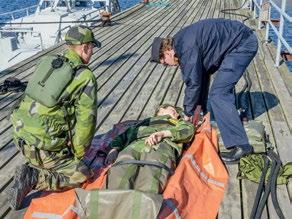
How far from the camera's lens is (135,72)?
26.4 ft

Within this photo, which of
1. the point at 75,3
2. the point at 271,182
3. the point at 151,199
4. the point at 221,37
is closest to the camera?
the point at 151,199

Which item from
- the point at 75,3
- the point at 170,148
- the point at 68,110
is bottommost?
the point at 75,3

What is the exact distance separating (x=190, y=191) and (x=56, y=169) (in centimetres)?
118

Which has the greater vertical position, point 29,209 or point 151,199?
point 151,199

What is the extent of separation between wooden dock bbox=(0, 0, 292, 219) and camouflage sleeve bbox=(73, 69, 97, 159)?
88 centimetres

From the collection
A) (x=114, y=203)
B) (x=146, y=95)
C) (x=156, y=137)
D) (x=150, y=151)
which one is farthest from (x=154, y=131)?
(x=146, y=95)

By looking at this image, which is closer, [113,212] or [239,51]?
[113,212]

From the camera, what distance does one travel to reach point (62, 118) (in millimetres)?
3613

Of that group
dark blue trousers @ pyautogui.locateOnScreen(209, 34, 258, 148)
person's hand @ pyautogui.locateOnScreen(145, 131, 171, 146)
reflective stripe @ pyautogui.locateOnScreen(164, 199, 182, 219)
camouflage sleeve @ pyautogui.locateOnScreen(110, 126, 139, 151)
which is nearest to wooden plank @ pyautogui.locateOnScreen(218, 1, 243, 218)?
dark blue trousers @ pyautogui.locateOnScreen(209, 34, 258, 148)

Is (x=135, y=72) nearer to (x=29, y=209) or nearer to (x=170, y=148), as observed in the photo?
(x=170, y=148)

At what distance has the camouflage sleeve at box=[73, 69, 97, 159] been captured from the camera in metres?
3.59

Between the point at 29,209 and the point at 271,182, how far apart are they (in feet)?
6.91

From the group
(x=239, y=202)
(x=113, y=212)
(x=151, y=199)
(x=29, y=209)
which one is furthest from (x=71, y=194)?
(x=239, y=202)

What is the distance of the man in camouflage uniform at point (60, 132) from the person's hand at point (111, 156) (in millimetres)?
451
